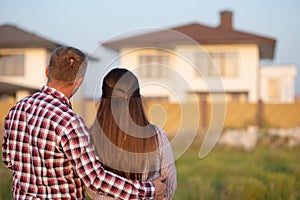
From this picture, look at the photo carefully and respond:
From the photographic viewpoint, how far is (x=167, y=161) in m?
2.24

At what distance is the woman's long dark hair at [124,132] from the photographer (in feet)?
7.06

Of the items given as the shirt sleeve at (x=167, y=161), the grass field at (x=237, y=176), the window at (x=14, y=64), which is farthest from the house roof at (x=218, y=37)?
the shirt sleeve at (x=167, y=161)

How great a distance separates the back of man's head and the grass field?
334 centimetres

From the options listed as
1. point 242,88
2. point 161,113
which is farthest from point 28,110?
point 242,88

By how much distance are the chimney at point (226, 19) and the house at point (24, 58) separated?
8605 millimetres

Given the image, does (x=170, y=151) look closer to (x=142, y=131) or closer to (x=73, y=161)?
(x=142, y=131)

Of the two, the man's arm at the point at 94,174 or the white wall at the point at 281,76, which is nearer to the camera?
the man's arm at the point at 94,174

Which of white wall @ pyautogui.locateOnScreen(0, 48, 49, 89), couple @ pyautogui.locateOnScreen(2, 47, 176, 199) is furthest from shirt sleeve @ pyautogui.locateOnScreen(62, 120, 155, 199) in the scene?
white wall @ pyautogui.locateOnScreen(0, 48, 49, 89)

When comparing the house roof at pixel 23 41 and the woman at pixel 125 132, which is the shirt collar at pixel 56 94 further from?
the house roof at pixel 23 41

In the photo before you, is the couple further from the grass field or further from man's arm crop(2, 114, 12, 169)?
the grass field

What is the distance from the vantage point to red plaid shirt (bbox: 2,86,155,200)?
6.55 ft

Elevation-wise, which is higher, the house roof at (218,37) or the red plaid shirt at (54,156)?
the house roof at (218,37)

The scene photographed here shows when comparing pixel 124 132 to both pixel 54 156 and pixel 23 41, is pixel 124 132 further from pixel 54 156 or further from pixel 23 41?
pixel 23 41

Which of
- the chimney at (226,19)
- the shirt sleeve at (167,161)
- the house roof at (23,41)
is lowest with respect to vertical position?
the shirt sleeve at (167,161)
